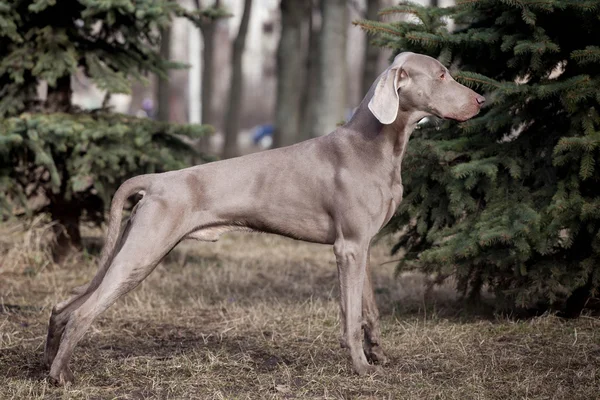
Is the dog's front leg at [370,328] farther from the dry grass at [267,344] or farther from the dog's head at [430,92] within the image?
the dog's head at [430,92]

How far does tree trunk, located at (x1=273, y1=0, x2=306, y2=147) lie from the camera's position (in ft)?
44.8

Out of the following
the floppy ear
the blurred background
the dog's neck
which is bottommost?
the blurred background

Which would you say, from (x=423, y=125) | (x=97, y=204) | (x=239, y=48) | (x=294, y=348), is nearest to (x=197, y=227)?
(x=294, y=348)

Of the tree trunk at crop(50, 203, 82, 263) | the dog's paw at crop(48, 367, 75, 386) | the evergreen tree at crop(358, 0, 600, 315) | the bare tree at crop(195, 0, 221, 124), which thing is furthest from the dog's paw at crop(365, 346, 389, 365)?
the bare tree at crop(195, 0, 221, 124)

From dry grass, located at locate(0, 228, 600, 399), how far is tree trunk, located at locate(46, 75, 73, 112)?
150 centimetres

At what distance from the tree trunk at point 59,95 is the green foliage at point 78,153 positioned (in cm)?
35

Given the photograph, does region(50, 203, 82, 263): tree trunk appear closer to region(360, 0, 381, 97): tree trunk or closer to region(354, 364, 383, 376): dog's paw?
region(354, 364, 383, 376): dog's paw

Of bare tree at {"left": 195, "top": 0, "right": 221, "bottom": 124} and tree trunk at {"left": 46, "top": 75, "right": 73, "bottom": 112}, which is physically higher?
tree trunk at {"left": 46, "top": 75, "right": 73, "bottom": 112}

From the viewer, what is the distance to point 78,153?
24.5 feet

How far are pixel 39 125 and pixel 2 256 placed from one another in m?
1.57

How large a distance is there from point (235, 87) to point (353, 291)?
→ 11368mm

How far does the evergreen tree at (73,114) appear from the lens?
7.17m

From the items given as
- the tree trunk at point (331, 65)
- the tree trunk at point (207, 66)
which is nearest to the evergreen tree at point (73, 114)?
the tree trunk at point (331, 65)

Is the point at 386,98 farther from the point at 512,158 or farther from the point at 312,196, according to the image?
the point at 512,158
